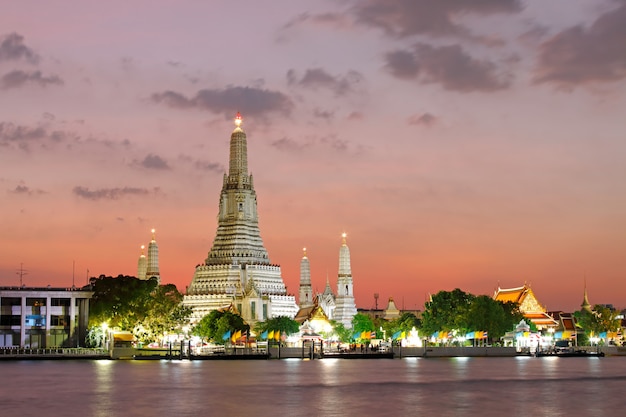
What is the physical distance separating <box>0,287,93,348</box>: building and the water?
2189 centimetres

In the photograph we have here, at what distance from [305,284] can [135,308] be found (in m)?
69.0

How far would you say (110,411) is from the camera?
190 ft

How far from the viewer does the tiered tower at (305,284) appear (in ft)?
584

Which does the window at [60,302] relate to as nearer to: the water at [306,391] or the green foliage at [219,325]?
the green foliage at [219,325]

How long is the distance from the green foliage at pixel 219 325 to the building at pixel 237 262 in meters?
12.7

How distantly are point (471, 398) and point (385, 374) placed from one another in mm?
23539

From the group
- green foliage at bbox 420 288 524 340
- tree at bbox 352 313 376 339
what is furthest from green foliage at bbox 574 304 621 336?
tree at bbox 352 313 376 339

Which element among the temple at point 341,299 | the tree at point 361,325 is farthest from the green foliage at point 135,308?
the temple at point 341,299

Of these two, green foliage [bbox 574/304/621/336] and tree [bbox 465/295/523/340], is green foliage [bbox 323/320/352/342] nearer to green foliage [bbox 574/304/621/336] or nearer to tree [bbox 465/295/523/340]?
tree [bbox 465/295/523/340]

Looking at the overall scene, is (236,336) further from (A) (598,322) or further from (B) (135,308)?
(A) (598,322)

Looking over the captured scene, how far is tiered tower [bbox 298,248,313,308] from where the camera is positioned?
178m

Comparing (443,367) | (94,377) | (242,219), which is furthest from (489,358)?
(94,377)

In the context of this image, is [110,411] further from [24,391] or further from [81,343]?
[81,343]

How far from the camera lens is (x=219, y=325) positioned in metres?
128
